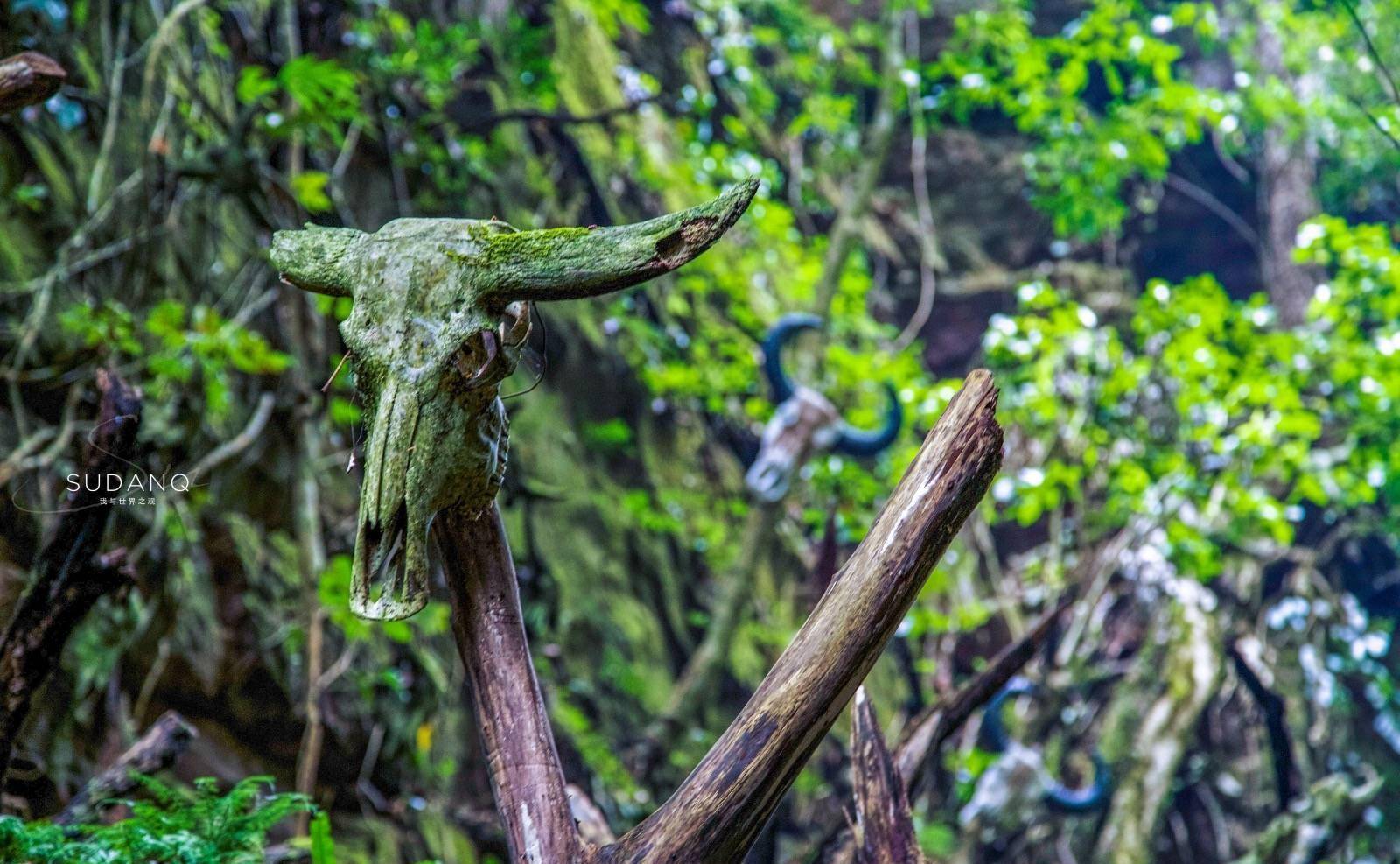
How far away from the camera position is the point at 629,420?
6.08 metres

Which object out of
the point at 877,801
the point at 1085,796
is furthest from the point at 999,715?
the point at 877,801

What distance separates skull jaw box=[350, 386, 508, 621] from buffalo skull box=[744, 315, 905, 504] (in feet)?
13.9

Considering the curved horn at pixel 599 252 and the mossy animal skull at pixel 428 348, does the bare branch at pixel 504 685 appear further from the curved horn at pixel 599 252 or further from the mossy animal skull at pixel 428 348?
the curved horn at pixel 599 252

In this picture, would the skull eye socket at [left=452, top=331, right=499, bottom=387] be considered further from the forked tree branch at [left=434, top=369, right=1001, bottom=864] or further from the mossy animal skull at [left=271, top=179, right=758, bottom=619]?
the forked tree branch at [left=434, top=369, right=1001, bottom=864]

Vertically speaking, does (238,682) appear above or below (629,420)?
above

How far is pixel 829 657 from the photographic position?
1.27 meters

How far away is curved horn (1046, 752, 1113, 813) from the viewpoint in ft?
17.0

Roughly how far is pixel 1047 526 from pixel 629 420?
3996 mm

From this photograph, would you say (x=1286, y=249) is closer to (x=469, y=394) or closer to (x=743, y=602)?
(x=743, y=602)

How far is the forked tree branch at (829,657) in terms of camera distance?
4.07 ft

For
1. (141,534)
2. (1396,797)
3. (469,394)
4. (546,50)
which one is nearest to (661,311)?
(546,50)

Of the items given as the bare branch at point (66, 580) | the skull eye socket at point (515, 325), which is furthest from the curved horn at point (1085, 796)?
the skull eye socket at point (515, 325)

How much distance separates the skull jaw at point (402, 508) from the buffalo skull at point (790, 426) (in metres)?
4.24

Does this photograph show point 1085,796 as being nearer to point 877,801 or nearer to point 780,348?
point 780,348
